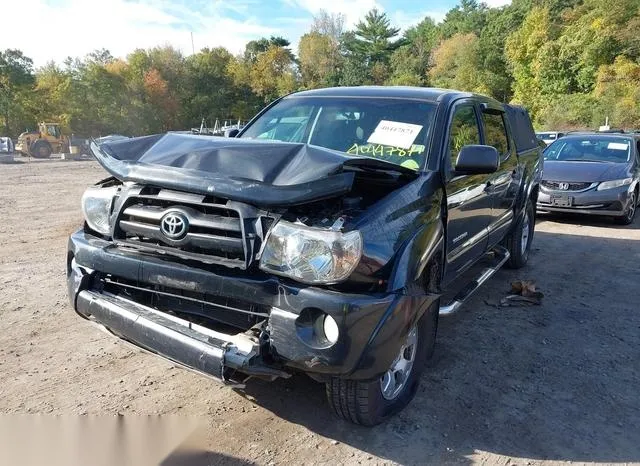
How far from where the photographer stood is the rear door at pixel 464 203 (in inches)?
141

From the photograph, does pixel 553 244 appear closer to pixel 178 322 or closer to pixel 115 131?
pixel 178 322

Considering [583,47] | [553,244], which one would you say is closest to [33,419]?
[553,244]

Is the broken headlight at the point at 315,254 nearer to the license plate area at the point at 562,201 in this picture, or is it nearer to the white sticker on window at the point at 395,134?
the white sticker on window at the point at 395,134

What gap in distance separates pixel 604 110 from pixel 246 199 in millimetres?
40277

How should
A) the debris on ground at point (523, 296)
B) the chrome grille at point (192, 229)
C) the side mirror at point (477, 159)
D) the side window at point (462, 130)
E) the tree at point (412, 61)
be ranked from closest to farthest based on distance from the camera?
the chrome grille at point (192, 229) → the side mirror at point (477, 159) → the side window at point (462, 130) → the debris on ground at point (523, 296) → the tree at point (412, 61)

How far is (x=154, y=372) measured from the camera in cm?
352

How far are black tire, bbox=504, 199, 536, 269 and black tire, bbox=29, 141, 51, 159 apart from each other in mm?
33526

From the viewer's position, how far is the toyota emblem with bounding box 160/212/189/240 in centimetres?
264

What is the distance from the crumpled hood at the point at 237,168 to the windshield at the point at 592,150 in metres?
8.86

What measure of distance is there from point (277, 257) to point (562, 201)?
8.00 m

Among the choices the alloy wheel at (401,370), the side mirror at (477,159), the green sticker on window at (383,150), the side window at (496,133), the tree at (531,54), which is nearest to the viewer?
the alloy wheel at (401,370)

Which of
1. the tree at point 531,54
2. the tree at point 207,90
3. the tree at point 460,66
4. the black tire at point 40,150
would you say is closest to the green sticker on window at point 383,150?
the black tire at point 40,150

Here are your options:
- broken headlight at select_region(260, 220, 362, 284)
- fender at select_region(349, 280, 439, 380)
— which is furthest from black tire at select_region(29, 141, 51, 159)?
fender at select_region(349, 280, 439, 380)

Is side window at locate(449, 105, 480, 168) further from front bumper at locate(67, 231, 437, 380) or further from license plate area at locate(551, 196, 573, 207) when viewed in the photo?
license plate area at locate(551, 196, 573, 207)
